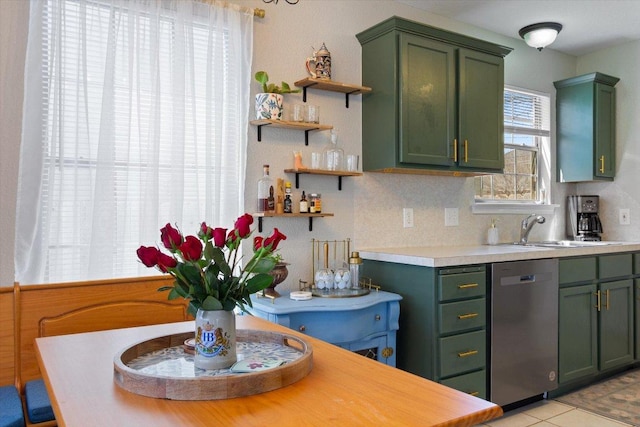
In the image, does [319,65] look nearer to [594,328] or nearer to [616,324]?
[594,328]

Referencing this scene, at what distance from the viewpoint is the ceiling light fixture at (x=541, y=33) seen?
3.84m

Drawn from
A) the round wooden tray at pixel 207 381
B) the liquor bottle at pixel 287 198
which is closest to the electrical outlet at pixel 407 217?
the liquor bottle at pixel 287 198

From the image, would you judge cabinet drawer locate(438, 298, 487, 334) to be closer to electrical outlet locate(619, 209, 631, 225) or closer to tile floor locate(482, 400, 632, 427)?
tile floor locate(482, 400, 632, 427)

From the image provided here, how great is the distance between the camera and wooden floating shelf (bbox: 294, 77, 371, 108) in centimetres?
296

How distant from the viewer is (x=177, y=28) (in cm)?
255

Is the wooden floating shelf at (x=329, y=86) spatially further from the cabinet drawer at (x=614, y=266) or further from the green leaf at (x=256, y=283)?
the cabinet drawer at (x=614, y=266)

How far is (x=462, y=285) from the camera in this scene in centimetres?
282

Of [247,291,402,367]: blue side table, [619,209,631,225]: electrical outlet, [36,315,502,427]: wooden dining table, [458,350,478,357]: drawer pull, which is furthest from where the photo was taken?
[619,209,631,225]: electrical outlet

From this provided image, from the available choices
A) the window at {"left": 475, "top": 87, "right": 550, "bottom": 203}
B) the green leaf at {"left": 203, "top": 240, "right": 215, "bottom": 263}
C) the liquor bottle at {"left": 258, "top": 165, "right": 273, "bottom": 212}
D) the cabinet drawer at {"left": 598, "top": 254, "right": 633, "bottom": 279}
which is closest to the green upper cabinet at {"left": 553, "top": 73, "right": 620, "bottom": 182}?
the window at {"left": 475, "top": 87, "right": 550, "bottom": 203}

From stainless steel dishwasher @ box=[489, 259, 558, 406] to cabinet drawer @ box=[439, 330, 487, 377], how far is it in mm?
80

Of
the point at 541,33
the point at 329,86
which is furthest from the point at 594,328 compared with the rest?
the point at 329,86

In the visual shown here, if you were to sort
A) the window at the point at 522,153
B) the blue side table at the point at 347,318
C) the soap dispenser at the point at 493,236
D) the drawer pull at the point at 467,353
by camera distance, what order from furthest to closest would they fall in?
the window at the point at 522,153 < the soap dispenser at the point at 493,236 < the drawer pull at the point at 467,353 < the blue side table at the point at 347,318

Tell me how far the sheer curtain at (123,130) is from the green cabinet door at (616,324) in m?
2.67

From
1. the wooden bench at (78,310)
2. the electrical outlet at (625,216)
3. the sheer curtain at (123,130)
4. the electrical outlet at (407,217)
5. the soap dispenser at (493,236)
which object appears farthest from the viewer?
the electrical outlet at (625,216)
